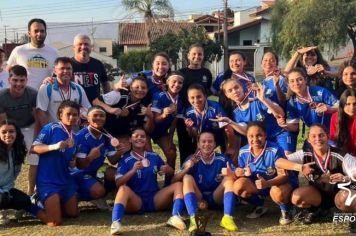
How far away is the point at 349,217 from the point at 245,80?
93.6 inches

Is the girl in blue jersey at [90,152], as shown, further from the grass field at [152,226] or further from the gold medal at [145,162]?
→ the gold medal at [145,162]

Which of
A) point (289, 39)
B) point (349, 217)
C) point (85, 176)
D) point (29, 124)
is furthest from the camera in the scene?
point (289, 39)

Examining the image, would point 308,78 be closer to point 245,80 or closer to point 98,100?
point 245,80

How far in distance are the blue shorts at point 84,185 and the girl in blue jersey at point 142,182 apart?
16.7 inches

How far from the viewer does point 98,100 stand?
6.64 metres

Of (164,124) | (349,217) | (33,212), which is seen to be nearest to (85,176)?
(33,212)

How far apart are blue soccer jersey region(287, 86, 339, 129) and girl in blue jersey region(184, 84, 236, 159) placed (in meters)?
0.82

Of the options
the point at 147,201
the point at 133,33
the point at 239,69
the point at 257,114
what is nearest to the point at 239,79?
the point at 239,69

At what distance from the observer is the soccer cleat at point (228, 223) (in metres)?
5.25

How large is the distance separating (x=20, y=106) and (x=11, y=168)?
91cm

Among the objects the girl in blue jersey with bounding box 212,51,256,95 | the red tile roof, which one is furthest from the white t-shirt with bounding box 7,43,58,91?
the red tile roof

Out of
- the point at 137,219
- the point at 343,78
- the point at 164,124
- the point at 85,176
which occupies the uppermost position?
the point at 343,78

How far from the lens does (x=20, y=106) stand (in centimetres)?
628

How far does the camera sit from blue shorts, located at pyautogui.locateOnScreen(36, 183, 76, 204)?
5649mm
